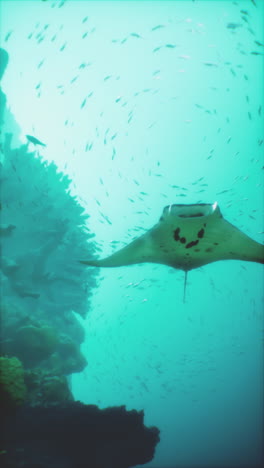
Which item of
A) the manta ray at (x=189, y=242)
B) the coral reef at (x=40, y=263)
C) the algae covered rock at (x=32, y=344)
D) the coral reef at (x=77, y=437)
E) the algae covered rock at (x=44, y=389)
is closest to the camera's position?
the manta ray at (x=189, y=242)

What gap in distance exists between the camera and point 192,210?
312 centimetres

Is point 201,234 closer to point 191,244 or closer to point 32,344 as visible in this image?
point 191,244

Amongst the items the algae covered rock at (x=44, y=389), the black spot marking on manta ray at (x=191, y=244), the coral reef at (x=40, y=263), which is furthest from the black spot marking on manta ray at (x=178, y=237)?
the coral reef at (x=40, y=263)

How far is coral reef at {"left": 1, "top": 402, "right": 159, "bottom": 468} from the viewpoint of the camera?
6.21 m

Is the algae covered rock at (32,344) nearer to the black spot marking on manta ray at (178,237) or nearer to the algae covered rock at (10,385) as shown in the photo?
the algae covered rock at (10,385)

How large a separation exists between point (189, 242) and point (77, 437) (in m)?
6.79

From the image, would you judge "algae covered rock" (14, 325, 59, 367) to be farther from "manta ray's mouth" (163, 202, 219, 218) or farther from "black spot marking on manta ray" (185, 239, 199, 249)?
"manta ray's mouth" (163, 202, 219, 218)

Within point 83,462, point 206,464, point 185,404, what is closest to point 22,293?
point 83,462

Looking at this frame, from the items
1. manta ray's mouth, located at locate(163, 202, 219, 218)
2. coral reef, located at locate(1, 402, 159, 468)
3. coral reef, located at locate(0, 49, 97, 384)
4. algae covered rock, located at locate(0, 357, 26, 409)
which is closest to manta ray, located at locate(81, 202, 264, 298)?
manta ray's mouth, located at locate(163, 202, 219, 218)

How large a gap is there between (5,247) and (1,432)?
727 centimetres

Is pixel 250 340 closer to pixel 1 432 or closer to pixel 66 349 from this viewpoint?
pixel 66 349

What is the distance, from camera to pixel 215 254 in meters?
4.06

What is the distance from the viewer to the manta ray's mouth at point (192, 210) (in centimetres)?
304

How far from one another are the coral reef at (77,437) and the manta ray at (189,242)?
212 inches
